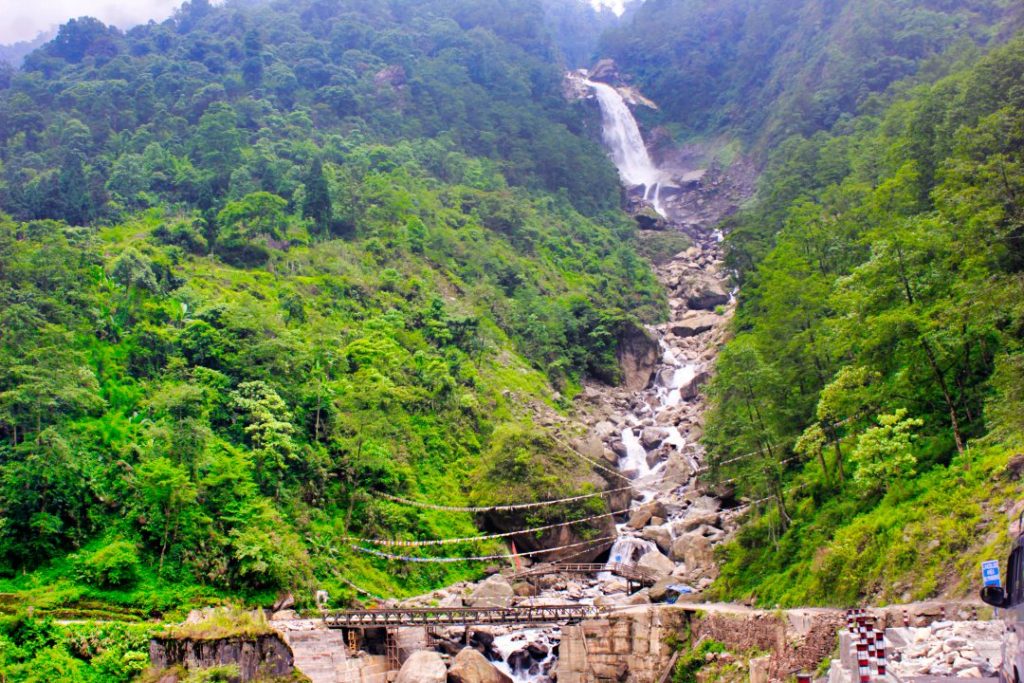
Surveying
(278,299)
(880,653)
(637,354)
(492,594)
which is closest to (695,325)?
(637,354)

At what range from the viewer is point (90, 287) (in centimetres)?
3631

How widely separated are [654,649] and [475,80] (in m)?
78.4

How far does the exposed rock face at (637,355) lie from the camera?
57969 mm

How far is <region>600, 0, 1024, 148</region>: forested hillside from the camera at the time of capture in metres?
76.1

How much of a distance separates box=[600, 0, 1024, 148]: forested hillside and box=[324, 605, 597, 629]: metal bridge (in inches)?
2012

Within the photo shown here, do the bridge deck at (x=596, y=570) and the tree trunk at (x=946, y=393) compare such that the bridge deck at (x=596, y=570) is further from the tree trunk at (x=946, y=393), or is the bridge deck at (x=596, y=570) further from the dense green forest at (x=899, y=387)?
the tree trunk at (x=946, y=393)

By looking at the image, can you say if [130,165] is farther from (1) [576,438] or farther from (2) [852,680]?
(2) [852,680]

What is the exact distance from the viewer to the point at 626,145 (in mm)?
106250

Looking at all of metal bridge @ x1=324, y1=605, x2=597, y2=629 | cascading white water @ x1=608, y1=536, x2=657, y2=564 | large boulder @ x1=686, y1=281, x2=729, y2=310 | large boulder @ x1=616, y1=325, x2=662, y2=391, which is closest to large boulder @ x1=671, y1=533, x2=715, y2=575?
cascading white water @ x1=608, y1=536, x2=657, y2=564

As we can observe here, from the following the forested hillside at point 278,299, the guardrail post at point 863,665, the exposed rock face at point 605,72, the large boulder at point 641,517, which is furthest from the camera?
the exposed rock face at point 605,72

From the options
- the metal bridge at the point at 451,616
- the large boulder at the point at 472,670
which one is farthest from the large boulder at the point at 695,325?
the large boulder at the point at 472,670

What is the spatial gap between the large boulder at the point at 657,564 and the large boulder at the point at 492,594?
5671 mm

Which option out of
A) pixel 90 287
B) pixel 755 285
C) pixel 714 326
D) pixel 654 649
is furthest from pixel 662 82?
pixel 654 649

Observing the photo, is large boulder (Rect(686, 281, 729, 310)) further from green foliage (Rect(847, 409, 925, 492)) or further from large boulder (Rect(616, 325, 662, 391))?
green foliage (Rect(847, 409, 925, 492))
